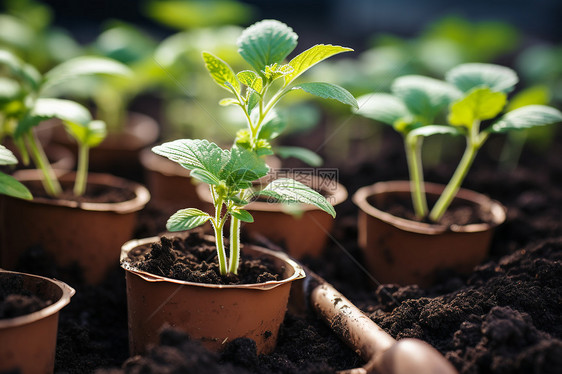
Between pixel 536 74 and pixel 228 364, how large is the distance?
297 cm

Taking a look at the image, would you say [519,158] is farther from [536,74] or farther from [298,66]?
[298,66]

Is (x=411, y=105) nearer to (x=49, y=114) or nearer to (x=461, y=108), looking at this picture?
(x=461, y=108)

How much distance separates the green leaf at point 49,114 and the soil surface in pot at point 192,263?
20.5 inches

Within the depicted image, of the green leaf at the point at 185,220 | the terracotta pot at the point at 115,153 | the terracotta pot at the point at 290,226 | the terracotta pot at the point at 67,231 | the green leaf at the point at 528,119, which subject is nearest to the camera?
the green leaf at the point at 185,220

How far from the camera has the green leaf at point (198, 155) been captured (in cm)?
118

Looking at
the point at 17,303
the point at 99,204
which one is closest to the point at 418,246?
the point at 99,204

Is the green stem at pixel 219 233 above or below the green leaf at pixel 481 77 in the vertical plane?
below

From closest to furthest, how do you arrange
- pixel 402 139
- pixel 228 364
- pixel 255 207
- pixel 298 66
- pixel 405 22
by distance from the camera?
pixel 228 364
pixel 298 66
pixel 255 207
pixel 402 139
pixel 405 22

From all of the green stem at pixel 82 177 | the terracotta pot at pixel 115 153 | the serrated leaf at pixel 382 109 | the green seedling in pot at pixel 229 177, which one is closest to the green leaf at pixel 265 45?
the green seedling in pot at pixel 229 177

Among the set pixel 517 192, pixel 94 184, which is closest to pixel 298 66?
pixel 94 184

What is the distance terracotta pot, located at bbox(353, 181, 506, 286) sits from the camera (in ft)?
5.61

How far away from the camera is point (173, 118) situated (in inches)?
129

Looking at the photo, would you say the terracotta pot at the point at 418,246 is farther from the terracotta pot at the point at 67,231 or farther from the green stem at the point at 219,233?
the terracotta pot at the point at 67,231

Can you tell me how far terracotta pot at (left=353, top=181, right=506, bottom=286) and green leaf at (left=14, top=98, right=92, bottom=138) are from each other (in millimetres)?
1048
